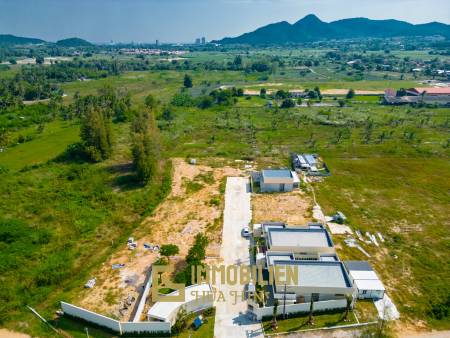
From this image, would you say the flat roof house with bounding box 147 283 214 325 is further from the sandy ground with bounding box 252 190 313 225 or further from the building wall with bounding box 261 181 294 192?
the building wall with bounding box 261 181 294 192

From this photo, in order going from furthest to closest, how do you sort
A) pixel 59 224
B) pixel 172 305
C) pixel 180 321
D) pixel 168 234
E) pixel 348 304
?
pixel 59 224 → pixel 168 234 → pixel 172 305 → pixel 348 304 → pixel 180 321

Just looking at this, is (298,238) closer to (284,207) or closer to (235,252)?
(235,252)

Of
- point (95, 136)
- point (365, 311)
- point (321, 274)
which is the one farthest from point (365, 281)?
point (95, 136)

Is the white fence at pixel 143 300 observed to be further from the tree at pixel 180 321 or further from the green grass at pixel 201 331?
the green grass at pixel 201 331

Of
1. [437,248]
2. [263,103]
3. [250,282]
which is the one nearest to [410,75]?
[263,103]

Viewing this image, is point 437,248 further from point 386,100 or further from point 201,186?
point 386,100
